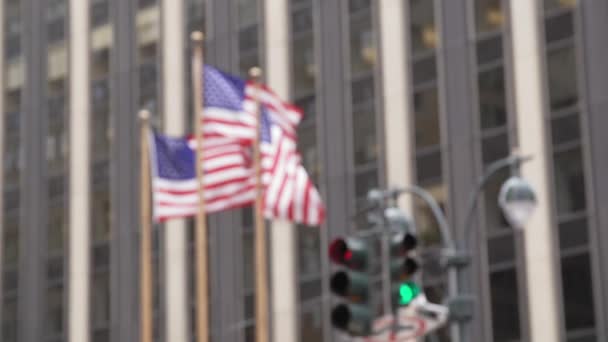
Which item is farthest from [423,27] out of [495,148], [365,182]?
[365,182]

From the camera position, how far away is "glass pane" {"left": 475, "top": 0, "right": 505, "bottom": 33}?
45.2 metres

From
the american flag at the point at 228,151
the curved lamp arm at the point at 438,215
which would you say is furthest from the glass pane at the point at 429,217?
the curved lamp arm at the point at 438,215

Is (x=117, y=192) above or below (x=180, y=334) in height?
above

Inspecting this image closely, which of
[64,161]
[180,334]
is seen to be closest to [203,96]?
[180,334]

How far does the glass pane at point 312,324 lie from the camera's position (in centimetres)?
4762

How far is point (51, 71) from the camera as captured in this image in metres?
58.1

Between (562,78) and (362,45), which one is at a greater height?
(362,45)

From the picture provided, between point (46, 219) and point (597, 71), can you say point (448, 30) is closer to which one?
point (597, 71)

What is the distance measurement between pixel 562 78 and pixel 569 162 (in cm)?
240

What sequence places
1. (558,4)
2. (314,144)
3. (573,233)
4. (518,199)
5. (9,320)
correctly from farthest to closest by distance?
1. (9,320)
2. (314,144)
3. (558,4)
4. (573,233)
5. (518,199)

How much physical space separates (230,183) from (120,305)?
23259 mm

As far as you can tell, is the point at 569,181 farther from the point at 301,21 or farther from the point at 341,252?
the point at 341,252

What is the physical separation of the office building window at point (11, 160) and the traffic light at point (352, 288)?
129 ft

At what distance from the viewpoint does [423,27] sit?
46.9 m
